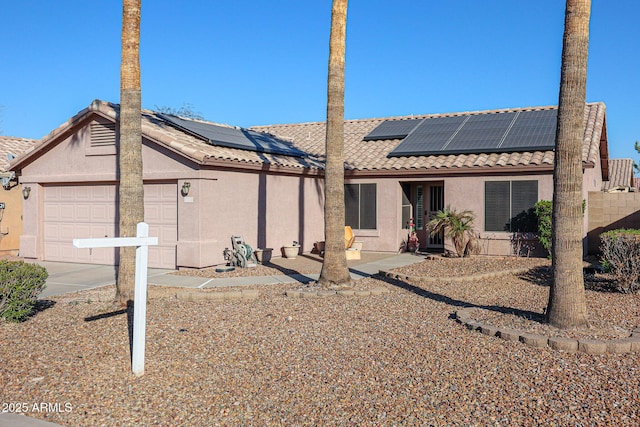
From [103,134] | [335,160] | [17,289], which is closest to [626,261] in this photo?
[335,160]

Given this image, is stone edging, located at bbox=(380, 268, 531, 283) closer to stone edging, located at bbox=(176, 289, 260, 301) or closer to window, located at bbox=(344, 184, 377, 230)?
stone edging, located at bbox=(176, 289, 260, 301)

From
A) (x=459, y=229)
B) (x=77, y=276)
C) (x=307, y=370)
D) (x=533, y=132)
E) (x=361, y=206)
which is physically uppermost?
(x=533, y=132)

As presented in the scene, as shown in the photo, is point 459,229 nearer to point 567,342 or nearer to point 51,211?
point 567,342

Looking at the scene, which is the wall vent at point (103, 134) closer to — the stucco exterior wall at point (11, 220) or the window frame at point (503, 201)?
the stucco exterior wall at point (11, 220)

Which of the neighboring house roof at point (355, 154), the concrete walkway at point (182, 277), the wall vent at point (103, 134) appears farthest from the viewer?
the wall vent at point (103, 134)

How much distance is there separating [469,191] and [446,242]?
1595 millimetres

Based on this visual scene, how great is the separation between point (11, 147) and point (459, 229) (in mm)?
15225

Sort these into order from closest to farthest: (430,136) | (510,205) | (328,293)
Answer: (328,293)
(510,205)
(430,136)

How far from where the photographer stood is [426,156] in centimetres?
1761

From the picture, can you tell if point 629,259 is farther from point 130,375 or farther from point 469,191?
point 130,375

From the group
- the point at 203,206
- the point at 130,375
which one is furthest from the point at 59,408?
the point at 203,206

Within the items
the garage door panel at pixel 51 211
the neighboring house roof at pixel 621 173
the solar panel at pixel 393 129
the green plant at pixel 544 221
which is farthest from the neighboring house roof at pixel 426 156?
the neighboring house roof at pixel 621 173

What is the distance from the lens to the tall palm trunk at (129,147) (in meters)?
8.91

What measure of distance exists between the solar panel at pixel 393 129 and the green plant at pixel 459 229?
16.1ft
